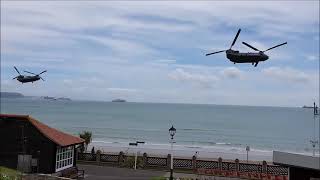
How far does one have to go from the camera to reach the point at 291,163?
24.2 meters

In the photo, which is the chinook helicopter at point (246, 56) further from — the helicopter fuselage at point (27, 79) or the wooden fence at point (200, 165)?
the wooden fence at point (200, 165)

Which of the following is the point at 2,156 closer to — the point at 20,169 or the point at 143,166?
the point at 20,169

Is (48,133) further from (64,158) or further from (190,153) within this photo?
(190,153)

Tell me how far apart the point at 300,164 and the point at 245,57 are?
5784mm

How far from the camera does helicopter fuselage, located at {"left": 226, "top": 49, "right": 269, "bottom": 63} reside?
73.5ft

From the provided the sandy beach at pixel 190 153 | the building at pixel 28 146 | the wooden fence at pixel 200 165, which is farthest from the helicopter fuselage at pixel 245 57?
the sandy beach at pixel 190 153

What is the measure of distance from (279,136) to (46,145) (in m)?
99.4

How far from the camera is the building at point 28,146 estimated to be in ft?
120

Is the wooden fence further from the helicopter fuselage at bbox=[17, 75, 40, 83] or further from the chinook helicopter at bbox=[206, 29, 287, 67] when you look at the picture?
the chinook helicopter at bbox=[206, 29, 287, 67]

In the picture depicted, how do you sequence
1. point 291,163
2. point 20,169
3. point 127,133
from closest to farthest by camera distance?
point 291,163 → point 20,169 → point 127,133

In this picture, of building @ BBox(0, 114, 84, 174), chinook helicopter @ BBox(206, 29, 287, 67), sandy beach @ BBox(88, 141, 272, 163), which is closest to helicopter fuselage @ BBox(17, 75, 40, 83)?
building @ BBox(0, 114, 84, 174)

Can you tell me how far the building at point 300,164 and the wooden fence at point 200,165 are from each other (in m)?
15.9

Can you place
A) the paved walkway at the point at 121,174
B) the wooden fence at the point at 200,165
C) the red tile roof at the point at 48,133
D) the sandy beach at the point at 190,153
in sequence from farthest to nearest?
the sandy beach at the point at 190,153, the wooden fence at the point at 200,165, the paved walkway at the point at 121,174, the red tile roof at the point at 48,133

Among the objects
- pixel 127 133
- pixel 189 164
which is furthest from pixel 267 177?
pixel 127 133
